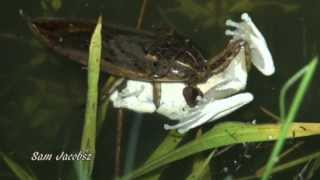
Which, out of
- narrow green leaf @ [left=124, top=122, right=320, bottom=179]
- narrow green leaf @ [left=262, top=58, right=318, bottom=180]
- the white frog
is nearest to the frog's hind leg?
the white frog

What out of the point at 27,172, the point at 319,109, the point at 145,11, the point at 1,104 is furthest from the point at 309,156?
the point at 1,104

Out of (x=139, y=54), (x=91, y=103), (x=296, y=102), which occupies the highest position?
(x=139, y=54)

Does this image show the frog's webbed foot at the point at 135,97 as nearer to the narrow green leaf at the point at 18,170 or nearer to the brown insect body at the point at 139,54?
the brown insect body at the point at 139,54

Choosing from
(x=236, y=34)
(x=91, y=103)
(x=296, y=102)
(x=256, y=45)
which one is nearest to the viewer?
(x=296, y=102)

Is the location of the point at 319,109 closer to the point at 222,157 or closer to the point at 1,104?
the point at 222,157

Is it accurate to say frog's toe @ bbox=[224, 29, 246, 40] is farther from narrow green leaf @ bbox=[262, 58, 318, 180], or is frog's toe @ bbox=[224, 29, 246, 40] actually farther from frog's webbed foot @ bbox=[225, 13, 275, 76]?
narrow green leaf @ bbox=[262, 58, 318, 180]

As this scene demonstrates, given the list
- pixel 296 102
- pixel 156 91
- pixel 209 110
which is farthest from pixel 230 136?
pixel 296 102

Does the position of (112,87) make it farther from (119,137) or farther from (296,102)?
(296,102)
